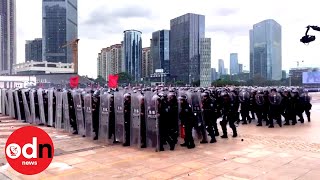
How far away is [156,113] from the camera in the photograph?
9.29 metres

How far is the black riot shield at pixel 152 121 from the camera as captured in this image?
9305mm

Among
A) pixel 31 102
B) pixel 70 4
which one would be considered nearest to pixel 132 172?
pixel 31 102

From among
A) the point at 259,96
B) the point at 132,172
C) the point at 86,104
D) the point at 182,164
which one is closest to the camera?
the point at 132,172

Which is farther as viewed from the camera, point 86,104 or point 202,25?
point 202,25

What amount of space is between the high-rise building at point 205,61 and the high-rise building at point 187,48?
96cm

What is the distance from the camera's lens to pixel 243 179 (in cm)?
654

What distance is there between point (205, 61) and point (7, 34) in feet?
361

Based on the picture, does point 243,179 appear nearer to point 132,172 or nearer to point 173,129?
point 132,172

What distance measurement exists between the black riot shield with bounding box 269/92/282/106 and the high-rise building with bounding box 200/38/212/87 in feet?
238

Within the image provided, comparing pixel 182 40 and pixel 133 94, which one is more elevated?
pixel 182 40

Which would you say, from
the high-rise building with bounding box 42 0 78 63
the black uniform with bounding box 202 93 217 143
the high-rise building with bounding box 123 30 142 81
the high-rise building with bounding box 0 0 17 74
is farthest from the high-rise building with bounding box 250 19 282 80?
the high-rise building with bounding box 0 0 17 74

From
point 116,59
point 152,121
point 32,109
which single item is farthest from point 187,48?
point 152,121

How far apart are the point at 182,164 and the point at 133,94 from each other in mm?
3013

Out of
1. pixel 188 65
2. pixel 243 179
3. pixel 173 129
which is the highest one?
pixel 188 65
